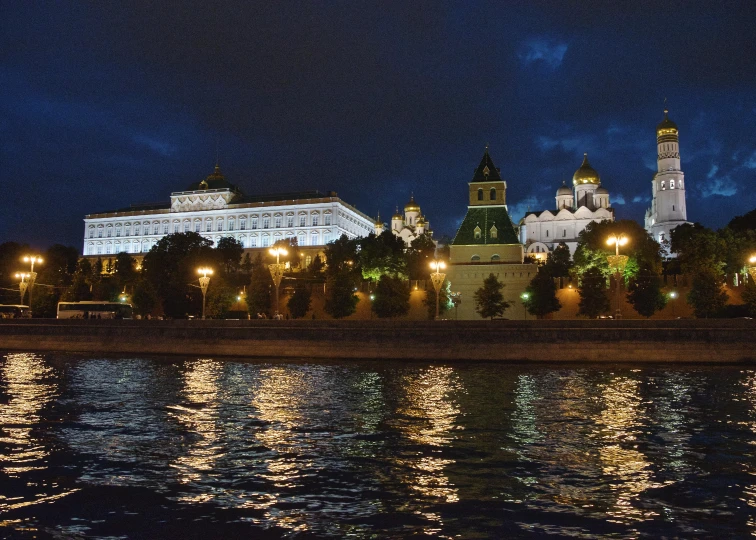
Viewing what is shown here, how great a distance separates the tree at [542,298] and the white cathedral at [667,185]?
42.8 metres

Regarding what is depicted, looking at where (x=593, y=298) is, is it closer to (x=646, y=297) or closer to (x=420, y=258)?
(x=646, y=297)

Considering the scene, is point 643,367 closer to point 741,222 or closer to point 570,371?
point 570,371

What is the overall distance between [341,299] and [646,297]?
2337cm

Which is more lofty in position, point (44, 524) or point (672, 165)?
point (672, 165)

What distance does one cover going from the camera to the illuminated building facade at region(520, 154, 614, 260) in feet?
286

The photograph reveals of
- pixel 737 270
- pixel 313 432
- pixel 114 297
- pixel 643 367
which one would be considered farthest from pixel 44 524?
pixel 114 297

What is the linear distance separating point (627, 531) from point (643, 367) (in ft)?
76.1

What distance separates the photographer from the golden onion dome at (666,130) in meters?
88.3

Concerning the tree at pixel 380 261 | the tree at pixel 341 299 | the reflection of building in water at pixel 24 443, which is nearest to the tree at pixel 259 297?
the tree at pixel 341 299

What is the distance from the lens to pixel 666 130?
88500 millimetres

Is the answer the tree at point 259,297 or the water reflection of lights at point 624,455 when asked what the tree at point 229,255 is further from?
the water reflection of lights at point 624,455

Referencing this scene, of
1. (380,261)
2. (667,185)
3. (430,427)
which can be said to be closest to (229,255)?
(380,261)

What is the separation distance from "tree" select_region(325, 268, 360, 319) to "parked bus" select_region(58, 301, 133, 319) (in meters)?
16.9

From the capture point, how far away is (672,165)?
288 ft
